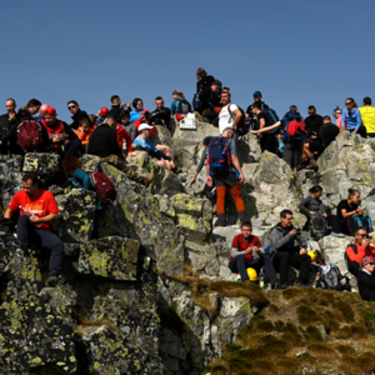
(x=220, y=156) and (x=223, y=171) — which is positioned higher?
(x=220, y=156)

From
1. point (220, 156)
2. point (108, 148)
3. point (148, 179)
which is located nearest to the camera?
point (108, 148)

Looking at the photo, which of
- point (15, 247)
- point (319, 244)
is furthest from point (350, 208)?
point (15, 247)

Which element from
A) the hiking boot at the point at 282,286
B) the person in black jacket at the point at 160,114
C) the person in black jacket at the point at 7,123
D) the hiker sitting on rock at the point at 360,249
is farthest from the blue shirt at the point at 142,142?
the hiker sitting on rock at the point at 360,249

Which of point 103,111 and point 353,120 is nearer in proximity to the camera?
point 103,111

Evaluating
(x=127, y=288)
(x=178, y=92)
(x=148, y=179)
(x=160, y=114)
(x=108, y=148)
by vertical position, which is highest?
(x=178, y=92)

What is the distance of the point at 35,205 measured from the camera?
10250 millimetres

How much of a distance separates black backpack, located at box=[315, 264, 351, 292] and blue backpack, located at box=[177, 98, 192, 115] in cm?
1182

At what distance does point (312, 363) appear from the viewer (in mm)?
10719

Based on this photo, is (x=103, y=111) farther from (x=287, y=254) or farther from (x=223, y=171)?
(x=287, y=254)

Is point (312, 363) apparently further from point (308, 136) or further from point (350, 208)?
point (308, 136)

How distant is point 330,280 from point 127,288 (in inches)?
228

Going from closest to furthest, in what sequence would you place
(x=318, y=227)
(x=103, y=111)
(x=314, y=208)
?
(x=318, y=227)
(x=314, y=208)
(x=103, y=111)

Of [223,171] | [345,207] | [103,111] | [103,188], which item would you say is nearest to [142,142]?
[103,111]

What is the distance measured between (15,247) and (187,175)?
36.7 feet
